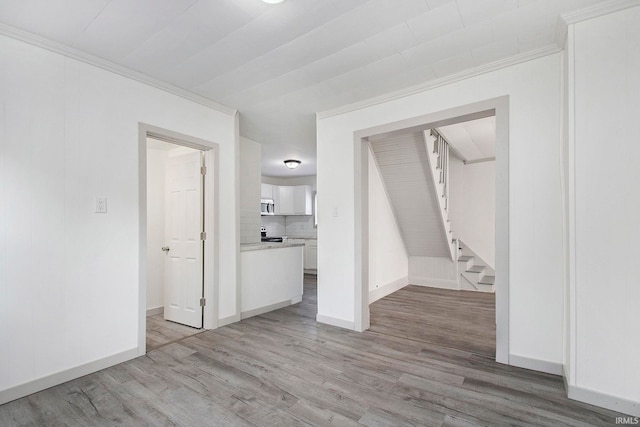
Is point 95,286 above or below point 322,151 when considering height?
below

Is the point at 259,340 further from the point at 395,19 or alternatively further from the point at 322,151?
the point at 395,19

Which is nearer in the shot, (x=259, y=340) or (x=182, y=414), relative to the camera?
(x=182, y=414)

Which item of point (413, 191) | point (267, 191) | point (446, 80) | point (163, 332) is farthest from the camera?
point (267, 191)

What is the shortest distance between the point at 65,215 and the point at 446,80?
344 cm

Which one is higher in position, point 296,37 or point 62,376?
point 296,37

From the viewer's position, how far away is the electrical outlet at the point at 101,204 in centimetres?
264

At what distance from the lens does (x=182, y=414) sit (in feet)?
6.56

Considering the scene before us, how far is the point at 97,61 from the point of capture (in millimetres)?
2631

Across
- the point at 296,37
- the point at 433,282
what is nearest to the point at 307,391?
the point at 296,37

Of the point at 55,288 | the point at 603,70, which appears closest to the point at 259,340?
the point at 55,288

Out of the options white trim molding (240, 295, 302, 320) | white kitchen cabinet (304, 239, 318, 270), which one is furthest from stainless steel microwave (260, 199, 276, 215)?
white trim molding (240, 295, 302, 320)

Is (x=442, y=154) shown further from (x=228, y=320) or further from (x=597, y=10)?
(x=228, y=320)

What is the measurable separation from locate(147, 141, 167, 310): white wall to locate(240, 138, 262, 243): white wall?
42.1 inches

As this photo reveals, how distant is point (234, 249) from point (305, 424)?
232cm
